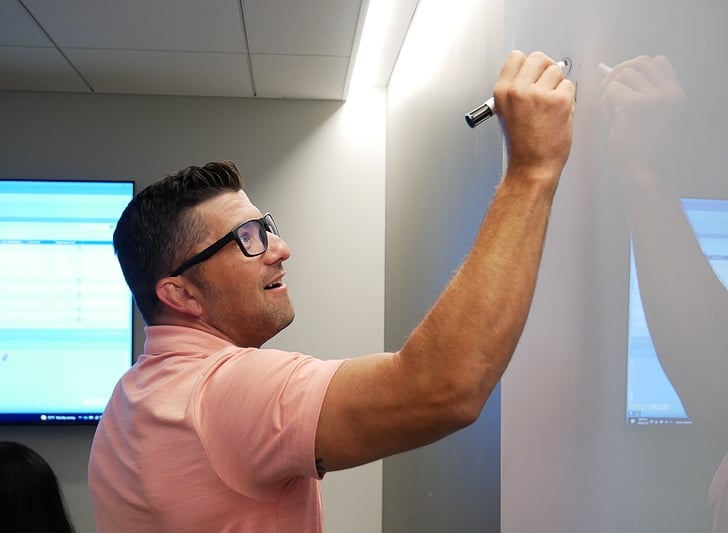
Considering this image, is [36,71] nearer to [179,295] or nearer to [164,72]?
[164,72]

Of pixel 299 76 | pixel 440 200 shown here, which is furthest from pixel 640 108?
pixel 299 76

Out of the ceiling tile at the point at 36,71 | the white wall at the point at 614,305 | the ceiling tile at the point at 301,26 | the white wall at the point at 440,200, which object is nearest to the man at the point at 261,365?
the white wall at the point at 614,305

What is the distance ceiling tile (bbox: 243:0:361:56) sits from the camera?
6.15 feet

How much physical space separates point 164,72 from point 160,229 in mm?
1604

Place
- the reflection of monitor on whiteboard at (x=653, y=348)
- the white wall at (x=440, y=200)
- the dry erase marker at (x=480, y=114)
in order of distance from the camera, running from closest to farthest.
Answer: the reflection of monitor on whiteboard at (x=653, y=348) → the dry erase marker at (x=480, y=114) → the white wall at (x=440, y=200)

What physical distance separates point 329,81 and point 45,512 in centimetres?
198

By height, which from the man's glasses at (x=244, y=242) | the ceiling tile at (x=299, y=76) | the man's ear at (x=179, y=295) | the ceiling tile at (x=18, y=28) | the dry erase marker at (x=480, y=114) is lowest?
the man's ear at (x=179, y=295)

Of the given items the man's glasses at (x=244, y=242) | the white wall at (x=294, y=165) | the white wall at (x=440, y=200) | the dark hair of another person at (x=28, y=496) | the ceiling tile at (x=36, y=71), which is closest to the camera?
the dark hair of another person at (x=28, y=496)

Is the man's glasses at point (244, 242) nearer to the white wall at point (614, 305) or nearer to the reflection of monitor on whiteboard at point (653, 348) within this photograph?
the white wall at point (614, 305)

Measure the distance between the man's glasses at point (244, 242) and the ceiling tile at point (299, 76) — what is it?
139 cm

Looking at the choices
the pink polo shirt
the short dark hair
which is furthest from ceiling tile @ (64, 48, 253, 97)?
the pink polo shirt

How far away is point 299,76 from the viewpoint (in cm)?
247

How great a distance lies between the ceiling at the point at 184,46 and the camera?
189 cm

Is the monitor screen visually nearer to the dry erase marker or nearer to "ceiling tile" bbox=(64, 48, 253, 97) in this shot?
"ceiling tile" bbox=(64, 48, 253, 97)
